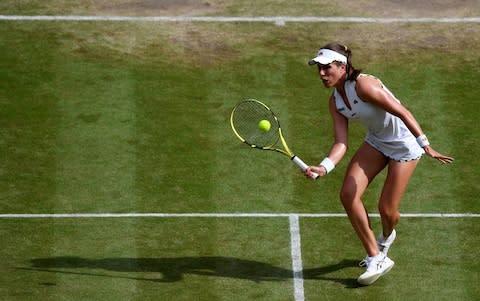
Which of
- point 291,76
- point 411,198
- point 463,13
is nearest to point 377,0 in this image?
point 463,13

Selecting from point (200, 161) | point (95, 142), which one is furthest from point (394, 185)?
point (95, 142)

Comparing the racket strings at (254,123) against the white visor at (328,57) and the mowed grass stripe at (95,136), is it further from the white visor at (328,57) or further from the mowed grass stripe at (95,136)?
the mowed grass stripe at (95,136)

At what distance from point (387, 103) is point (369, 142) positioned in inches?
30.8

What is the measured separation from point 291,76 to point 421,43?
6.67 feet

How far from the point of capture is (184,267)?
49.6 feet

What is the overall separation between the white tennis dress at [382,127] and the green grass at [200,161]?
1.32 metres

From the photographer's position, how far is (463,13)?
67.9ft

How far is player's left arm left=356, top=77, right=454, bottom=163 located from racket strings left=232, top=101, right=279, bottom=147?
1.14 metres

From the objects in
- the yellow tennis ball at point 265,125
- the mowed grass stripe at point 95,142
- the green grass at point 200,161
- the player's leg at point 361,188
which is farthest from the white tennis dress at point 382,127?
the mowed grass stripe at point 95,142

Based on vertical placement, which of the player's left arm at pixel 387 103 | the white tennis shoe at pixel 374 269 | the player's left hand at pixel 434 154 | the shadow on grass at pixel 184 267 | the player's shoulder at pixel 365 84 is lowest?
the shadow on grass at pixel 184 267

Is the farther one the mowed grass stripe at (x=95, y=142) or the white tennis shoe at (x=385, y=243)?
the mowed grass stripe at (x=95, y=142)

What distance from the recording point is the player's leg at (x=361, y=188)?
1435 cm

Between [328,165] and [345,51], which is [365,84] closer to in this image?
[345,51]

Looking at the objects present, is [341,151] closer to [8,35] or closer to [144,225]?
[144,225]
